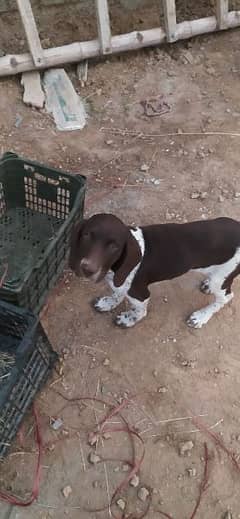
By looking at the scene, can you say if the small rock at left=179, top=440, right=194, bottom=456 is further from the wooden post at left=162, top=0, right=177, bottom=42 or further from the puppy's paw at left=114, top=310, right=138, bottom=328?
the wooden post at left=162, top=0, right=177, bottom=42

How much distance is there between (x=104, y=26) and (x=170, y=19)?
22.7 inches

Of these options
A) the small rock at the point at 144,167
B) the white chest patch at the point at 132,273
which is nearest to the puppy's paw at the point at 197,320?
the white chest patch at the point at 132,273

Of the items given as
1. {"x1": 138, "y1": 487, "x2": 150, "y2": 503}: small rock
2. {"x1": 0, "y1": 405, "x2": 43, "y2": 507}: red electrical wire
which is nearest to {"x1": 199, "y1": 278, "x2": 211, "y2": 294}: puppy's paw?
{"x1": 138, "y1": 487, "x2": 150, "y2": 503}: small rock

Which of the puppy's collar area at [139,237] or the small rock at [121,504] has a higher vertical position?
the puppy's collar area at [139,237]

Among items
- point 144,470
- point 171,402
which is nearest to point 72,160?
point 171,402

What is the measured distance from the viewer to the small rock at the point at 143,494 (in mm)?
3197

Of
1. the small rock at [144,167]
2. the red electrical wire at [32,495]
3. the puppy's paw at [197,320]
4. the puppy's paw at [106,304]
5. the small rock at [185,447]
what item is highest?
the small rock at [144,167]

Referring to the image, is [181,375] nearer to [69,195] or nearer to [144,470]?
[144,470]

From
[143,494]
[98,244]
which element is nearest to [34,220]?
[98,244]

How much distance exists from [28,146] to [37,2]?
158 cm

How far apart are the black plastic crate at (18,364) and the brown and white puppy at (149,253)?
0.40 m

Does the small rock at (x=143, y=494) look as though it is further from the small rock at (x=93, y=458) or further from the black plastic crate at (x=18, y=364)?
the black plastic crate at (x=18, y=364)

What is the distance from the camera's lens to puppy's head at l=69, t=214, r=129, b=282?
2920 mm

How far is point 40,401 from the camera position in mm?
3502
